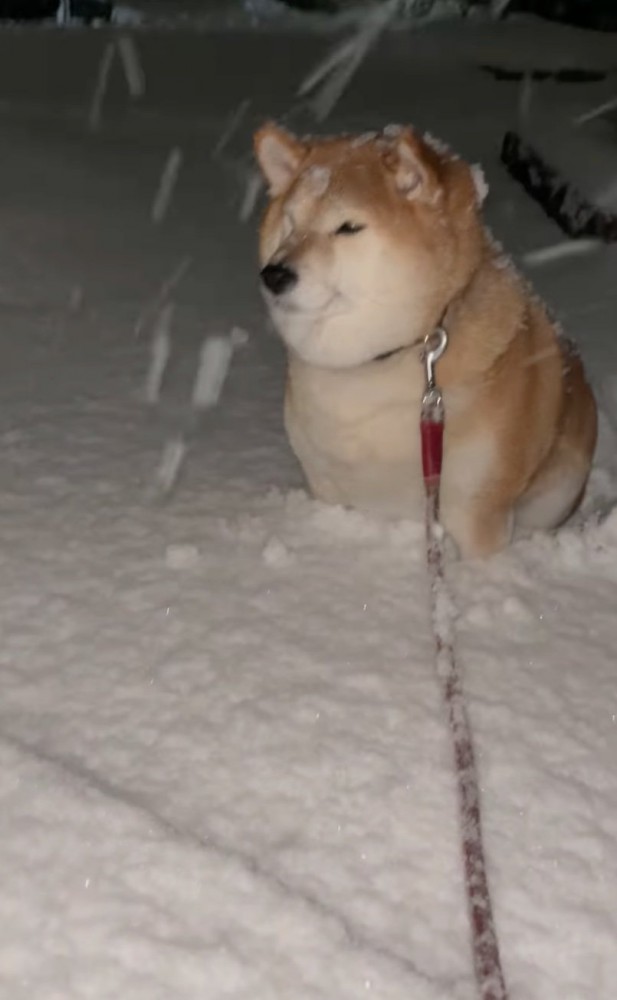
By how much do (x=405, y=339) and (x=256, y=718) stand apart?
0.79 m

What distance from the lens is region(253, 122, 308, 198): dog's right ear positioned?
2285 millimetres

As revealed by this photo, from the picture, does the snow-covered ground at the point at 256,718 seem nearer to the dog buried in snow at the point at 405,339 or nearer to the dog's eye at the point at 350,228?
the dog buried in snow at the point at 405,339

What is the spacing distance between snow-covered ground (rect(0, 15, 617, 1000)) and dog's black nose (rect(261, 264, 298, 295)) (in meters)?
0.71

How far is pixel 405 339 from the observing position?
7.10 feet

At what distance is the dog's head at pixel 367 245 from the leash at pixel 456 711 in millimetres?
138

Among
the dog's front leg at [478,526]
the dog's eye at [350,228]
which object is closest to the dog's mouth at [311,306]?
the dog's eye at [350,228]

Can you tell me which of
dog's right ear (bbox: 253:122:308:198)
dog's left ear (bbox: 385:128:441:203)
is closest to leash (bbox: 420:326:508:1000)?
dog's left ear (bbox: 385:128:441:203)

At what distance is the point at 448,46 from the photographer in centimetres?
1117

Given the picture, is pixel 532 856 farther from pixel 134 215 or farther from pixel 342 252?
pixel 134 215

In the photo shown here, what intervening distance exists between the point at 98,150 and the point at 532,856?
19.8 feet

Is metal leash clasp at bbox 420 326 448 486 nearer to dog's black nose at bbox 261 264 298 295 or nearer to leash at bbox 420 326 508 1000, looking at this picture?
leash at bbox 420 326 508 1000

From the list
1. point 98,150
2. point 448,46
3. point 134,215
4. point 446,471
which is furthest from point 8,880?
point 448,46

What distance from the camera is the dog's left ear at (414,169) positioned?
6.89 ft

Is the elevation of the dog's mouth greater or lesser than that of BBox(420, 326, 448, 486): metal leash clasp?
greater
